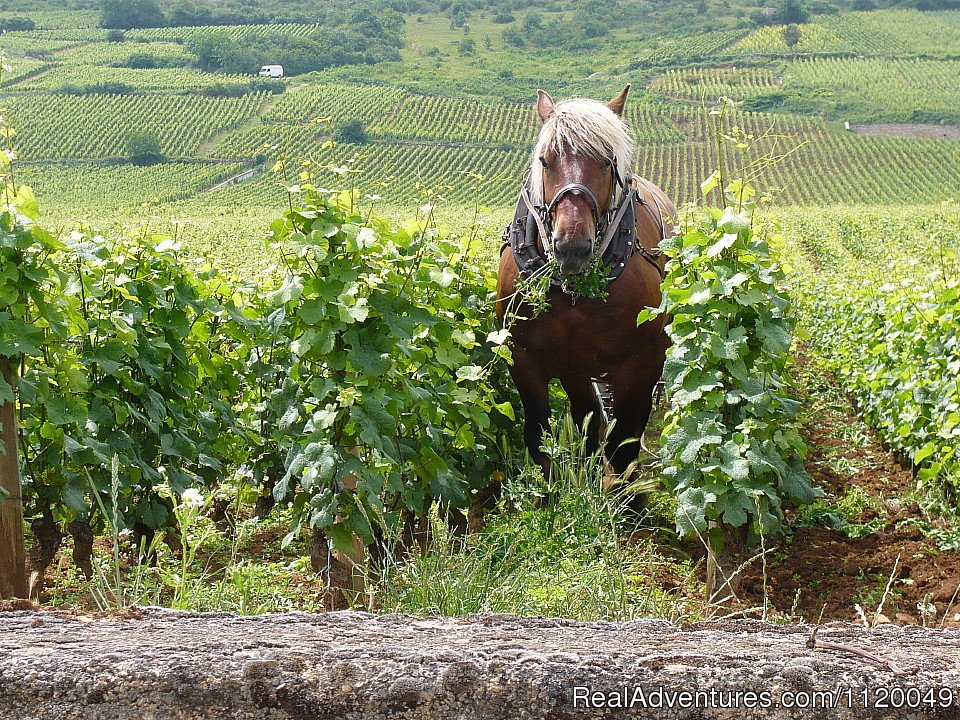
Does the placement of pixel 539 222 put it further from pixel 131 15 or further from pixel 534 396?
pixel 131 15

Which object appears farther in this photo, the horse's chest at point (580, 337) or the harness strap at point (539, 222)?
the horse's chest at point (580, 337)

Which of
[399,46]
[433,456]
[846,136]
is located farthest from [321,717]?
[399,46]

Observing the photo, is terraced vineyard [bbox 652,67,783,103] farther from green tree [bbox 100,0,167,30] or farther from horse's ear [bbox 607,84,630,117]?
horse's ear [bbox 607,84,630,117]

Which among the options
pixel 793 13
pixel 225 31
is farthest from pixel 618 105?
pixel 793 13

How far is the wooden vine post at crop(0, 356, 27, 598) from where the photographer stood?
Result: 3.56 m

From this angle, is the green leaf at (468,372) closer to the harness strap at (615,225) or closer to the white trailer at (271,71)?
the harness strap at (615,225)

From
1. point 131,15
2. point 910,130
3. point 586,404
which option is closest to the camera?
point 586,404

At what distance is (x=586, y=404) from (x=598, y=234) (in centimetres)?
120

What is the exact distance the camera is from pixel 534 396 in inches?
216

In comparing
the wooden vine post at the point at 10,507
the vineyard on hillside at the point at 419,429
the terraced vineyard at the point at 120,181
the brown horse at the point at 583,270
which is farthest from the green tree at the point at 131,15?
the wooden vine post at the point at 10,507

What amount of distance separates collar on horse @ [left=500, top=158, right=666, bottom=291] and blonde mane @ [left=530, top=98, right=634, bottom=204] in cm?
9

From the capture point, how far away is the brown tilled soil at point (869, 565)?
14.1 ft

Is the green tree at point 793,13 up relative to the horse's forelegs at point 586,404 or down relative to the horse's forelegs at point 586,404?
up

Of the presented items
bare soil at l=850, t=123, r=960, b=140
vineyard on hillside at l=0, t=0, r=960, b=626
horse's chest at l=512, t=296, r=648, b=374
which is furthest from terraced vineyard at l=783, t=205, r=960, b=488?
bare soil at l=850, t=123, r=960, b=140
